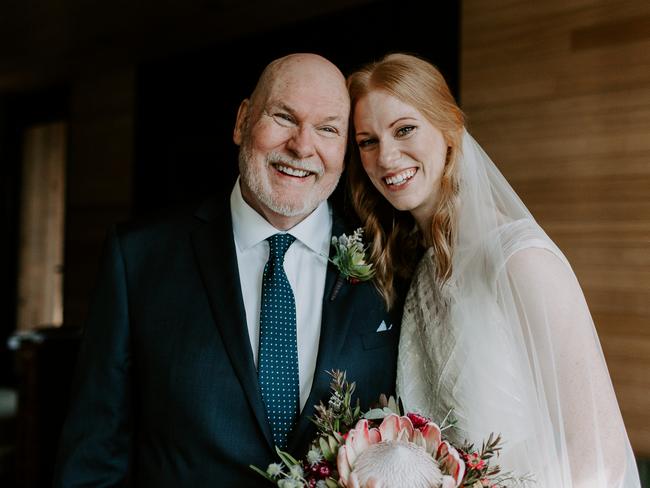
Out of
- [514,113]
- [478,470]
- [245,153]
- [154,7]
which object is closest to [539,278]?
[478,470]

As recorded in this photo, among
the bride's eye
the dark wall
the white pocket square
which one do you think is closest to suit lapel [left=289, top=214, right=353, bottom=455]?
the white pocket square

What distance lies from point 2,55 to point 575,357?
5481 millimetres

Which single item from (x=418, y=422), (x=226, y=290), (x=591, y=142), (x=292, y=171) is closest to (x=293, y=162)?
(x=292, y=171)

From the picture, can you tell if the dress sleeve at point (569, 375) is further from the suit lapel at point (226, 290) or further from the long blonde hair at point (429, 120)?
the suit lapel at point (226, 290)

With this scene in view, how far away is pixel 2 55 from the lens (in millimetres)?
5340

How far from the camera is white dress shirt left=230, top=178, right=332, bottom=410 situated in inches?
66.2

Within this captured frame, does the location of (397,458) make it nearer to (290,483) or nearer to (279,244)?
(290,483)

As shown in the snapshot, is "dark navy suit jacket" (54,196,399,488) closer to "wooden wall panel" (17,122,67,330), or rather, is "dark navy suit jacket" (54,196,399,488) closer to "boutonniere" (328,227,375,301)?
"boutonniere" (328,227,375,301)

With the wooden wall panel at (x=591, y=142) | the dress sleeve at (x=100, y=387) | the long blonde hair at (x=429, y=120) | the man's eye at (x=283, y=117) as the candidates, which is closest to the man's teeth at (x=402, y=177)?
the long blonde hair at (x=429, y=120)

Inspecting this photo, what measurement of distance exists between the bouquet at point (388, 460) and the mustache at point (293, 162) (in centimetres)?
66

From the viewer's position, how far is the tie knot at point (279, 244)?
173 centimetres

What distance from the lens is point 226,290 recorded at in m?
1.66

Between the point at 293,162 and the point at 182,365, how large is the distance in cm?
64

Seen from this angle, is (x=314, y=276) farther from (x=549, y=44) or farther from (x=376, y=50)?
(x=376, y=50)
